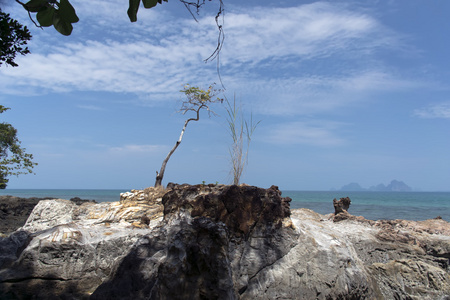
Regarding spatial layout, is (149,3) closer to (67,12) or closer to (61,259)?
(67,12)

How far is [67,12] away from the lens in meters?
1.85

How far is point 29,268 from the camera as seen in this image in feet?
13.2

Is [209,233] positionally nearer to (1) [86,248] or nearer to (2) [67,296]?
(2) [67,296]

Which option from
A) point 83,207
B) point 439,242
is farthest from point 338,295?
point 83,207

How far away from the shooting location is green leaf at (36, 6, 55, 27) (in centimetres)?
186

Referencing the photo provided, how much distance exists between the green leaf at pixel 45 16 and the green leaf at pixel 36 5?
5 centimetres

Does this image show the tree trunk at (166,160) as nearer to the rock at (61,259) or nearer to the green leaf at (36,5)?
the rock at (61,259)

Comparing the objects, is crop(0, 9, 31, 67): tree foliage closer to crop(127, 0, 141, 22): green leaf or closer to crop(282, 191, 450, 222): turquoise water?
crop(127, 0, 141, 22): green leaf

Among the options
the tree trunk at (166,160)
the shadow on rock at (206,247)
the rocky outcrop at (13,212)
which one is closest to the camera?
the shadow on rock at (206,247)

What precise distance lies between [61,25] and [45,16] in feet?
0.28

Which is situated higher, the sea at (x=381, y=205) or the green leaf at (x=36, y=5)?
the green leaf at (x=36, y=5)

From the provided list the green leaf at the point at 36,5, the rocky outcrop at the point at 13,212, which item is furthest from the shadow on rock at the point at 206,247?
the rocky outcrop at the point at 13,212

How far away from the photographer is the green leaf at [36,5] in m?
1.89

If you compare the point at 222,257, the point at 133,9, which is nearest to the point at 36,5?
the point at 133,9
